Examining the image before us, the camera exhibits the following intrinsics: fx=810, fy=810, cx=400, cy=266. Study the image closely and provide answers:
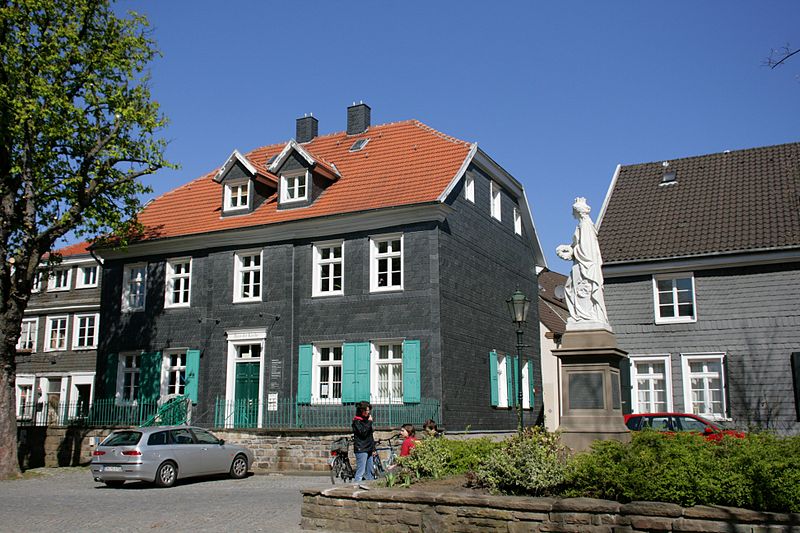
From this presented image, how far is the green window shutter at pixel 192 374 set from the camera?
27.5 metres

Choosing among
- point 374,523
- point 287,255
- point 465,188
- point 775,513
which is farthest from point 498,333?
point 775,513

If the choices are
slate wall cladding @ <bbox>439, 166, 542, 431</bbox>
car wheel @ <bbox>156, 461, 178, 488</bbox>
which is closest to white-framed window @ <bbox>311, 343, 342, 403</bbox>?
slate wall cladding @ <bbox>439, 166, 542, 431</bbox>

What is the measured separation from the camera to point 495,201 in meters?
30.0

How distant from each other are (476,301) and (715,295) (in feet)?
24.8

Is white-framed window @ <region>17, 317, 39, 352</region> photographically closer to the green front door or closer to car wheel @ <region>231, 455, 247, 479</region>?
the green front door

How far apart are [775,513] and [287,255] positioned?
20096 millimetres

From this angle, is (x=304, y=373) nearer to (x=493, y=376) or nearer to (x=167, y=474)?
(x=493, y=376)

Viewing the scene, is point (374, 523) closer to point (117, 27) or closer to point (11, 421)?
point (11, 421)

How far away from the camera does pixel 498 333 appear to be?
1131 inches

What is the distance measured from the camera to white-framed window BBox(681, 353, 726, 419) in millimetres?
22859

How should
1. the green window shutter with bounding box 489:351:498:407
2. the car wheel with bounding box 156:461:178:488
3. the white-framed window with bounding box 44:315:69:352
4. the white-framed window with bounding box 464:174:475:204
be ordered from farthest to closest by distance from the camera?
the white-framed window with bounding box 44:315:69:352
the green window shutter with bounding box 489:351:498:407
the white-framed window with bounding box 464:174:475:204
the car wheel with bounding box 156:461:178:488

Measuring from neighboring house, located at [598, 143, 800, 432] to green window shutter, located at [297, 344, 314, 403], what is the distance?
9.49 m

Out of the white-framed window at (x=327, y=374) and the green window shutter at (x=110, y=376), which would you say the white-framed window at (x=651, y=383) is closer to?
the white-framed window at (x=327, y=374)

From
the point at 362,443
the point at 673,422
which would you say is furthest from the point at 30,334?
the point at 673,422
